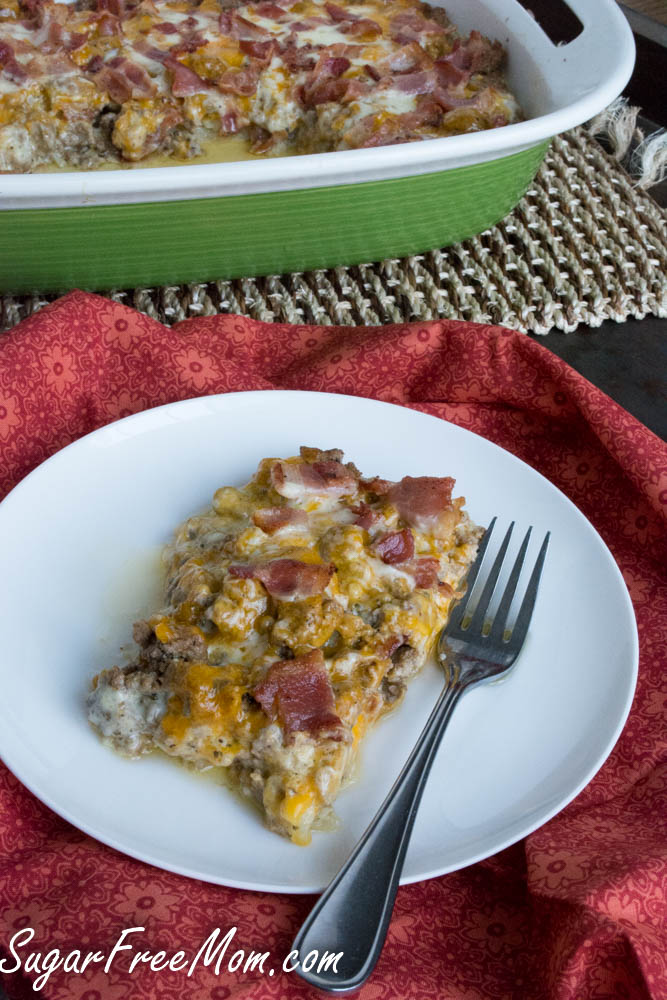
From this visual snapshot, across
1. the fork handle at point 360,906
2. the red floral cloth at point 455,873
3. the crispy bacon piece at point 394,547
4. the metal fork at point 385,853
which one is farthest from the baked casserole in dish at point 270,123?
the fork handle at point 360,906

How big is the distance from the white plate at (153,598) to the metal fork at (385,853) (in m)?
0.04

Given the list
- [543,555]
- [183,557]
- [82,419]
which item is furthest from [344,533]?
[82,419]

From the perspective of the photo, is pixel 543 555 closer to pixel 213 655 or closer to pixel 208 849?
pixel 213 655

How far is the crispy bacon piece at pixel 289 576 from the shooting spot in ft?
5.03

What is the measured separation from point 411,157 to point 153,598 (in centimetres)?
121

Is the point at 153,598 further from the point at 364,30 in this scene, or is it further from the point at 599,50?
the point at 364,30

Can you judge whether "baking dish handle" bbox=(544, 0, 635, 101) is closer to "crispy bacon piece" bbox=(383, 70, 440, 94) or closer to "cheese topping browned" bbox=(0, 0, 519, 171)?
"cheese topping browned" bbox=(0, 0, 519, 171)

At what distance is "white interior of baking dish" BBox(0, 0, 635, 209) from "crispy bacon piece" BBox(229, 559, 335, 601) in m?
1.03

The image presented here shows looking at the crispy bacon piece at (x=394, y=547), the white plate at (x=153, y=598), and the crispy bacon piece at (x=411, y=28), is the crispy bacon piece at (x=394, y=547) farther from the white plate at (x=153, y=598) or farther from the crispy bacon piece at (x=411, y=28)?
the crispy bacon piece at (x=411, y=28)

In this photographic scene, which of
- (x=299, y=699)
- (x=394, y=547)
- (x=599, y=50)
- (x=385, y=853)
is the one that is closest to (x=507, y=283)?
(x=599, y=50)

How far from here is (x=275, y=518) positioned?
1.66 m

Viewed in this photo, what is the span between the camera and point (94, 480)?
6.25ft

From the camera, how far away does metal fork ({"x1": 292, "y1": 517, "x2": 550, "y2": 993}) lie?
1277mm

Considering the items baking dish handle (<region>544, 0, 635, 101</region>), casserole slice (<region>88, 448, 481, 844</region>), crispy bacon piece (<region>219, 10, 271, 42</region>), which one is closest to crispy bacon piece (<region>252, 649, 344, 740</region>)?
casserole slice (<region>88, 448, 481, 844</region>)
